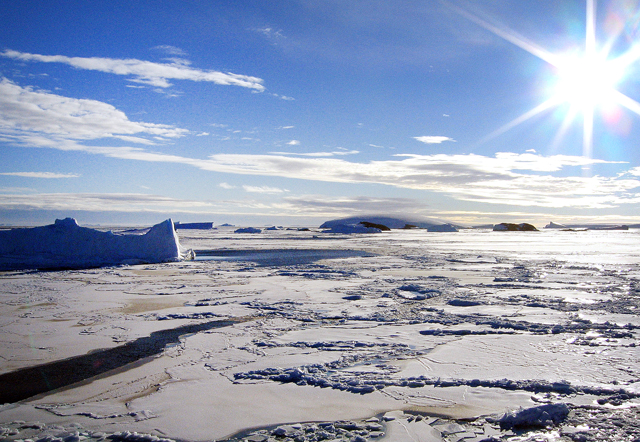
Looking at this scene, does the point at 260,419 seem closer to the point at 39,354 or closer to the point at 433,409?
the point at 433,409

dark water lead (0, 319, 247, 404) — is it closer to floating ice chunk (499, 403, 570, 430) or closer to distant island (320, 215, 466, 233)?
floating ice chunk (499, 403, 570, 430)

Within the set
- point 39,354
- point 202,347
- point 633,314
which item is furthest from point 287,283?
point 633,314

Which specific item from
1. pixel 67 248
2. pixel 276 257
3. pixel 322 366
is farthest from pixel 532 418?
pixel 67 248

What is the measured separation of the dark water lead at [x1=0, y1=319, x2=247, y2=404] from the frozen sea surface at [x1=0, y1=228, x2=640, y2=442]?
0.06ft

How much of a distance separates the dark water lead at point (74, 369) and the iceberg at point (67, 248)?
9.80m

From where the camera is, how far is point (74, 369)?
338 cm

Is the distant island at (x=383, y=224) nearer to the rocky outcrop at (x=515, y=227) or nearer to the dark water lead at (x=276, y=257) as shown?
the rocky outcrop at (x=515, y=227)

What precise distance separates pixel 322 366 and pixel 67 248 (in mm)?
12521

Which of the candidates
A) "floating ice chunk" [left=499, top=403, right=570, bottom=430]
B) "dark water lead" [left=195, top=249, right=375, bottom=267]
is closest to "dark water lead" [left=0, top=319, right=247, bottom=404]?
"floating ice chunk" [left=499, top=403, right=570, bottom=430]

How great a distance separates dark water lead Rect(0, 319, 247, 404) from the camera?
9.69 feet

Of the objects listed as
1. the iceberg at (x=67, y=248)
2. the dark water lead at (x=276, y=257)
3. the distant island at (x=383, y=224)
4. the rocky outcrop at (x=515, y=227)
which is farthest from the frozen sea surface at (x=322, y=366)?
the rocky outcrop at (x=515, y=227)

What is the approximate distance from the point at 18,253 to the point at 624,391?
15.4 meters

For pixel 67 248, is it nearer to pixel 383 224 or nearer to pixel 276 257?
pixel 276 257

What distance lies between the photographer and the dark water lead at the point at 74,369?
2953 millimetres
